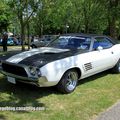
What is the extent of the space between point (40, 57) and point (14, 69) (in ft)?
2.26

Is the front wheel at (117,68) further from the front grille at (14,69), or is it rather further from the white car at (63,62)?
the front grille at (14,69)

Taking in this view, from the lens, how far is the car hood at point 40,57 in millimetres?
6414

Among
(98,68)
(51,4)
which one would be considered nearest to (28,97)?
(98,68)

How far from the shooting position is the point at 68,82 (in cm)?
696

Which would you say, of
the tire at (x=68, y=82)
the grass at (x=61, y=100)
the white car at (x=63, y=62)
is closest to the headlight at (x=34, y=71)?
the white car at (x=63, y=62)

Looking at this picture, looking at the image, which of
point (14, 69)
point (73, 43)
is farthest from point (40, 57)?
point (73, 43)

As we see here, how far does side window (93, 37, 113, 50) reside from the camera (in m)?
8.18

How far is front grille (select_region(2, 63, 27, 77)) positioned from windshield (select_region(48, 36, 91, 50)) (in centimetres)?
179

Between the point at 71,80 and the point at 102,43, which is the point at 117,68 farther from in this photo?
the point at 71,80

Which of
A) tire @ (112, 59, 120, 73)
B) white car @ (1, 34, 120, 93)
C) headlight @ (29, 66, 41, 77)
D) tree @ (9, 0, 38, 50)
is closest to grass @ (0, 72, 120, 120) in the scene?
white car @ (1, 34, 120, 93)

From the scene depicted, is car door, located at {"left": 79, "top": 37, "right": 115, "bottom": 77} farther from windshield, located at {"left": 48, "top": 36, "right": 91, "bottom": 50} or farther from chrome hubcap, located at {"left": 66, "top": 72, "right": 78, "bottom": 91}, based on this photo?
chrome hubcap, located at {"left": 66, "top": 72, "right": 78, "bottom": 91}

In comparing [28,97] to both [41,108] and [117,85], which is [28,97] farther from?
[117,85]

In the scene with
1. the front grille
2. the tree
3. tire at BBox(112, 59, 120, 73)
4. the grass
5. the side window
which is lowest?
Result: the grass

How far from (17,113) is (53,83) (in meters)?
1.34
